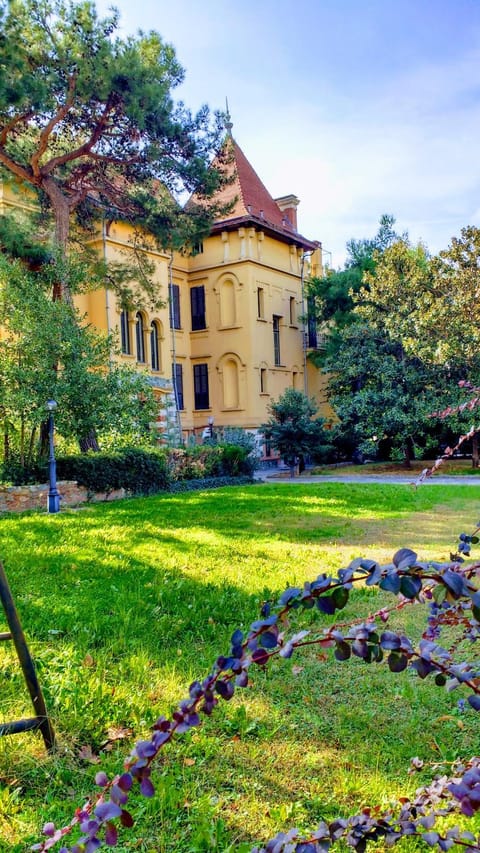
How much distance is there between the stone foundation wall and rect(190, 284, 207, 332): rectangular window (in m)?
15.5

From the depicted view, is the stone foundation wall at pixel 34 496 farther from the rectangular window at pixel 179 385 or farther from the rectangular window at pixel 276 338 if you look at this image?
the rectangular window at pixel 276 338

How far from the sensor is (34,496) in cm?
1095

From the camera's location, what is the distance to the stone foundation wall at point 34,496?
1068cm

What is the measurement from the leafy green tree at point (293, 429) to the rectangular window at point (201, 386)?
7.10 metres

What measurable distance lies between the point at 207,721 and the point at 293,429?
53.4ft

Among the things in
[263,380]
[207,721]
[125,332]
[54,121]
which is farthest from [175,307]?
[207,721]

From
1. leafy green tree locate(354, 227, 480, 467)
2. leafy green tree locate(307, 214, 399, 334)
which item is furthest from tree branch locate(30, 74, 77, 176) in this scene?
leafy green tree locate(307, 214, 399, 334)

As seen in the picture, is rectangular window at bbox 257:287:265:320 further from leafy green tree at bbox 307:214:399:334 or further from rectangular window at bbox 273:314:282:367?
leafy green tree at bbox 307:214:399:334

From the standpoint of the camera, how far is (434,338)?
59.2 feet

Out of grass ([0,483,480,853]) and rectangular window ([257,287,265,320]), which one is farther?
rectangular window ([257,287,265,320])

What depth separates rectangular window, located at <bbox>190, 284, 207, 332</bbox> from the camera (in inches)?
1026

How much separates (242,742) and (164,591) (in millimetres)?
2140

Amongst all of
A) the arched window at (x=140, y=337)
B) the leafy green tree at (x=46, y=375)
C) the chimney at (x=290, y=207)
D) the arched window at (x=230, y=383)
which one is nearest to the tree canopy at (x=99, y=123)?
the leafy green tree at (x=46, y=375)

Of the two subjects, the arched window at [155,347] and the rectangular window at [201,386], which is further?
the rectangular window at [201,386]
